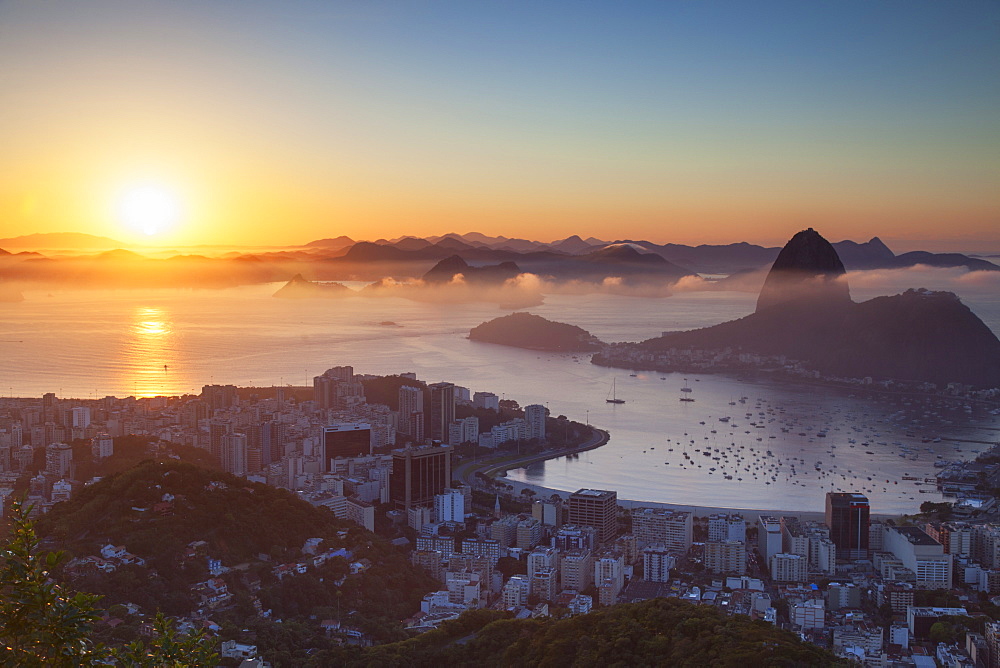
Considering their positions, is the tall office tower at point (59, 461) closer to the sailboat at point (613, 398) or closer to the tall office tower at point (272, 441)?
the tall office tower at point (272, 441)

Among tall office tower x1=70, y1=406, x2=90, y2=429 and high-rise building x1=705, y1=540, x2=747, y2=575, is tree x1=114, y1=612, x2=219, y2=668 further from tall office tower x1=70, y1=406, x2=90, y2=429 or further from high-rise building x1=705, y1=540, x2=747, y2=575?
tall office tower x1=70, y1=406, x2=90, y2=429

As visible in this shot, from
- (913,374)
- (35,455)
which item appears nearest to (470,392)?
(35,455)

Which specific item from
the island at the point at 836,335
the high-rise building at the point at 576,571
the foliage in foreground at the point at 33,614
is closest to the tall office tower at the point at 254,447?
the high-rise building at the point at 576,571

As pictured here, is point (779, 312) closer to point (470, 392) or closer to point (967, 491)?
point (470, 392)

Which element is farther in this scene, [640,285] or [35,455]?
[640,285]

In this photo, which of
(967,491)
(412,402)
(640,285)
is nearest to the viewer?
(967,491)

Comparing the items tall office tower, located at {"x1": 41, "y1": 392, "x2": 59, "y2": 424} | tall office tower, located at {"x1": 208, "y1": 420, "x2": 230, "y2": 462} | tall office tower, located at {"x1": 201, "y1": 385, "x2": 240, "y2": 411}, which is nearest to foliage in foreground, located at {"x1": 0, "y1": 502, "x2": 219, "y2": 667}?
tall office tower, located at {"x1": 208, "y1": 420, "x2": 230, "y2": 462}

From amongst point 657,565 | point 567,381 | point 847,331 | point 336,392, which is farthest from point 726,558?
point 847,331
